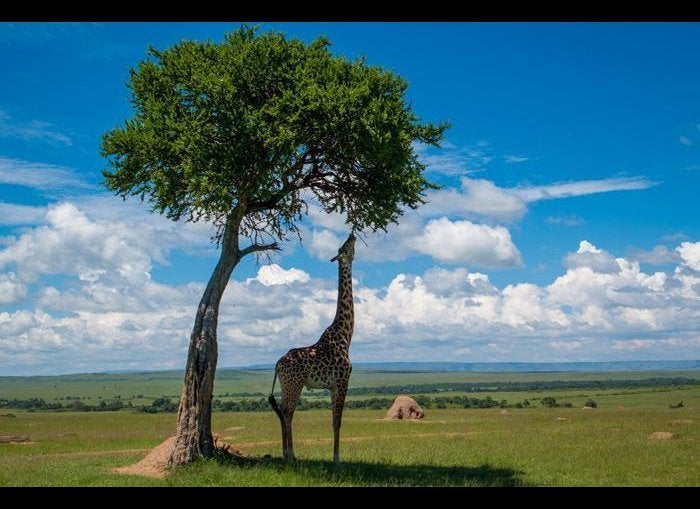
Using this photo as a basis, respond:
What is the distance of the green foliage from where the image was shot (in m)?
20.9

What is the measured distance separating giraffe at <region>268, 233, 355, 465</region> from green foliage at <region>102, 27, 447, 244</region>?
166 inches

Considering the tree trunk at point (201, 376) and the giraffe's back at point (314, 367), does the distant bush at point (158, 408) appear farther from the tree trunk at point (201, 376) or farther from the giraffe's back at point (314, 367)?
Result: the giraffe's back at point (314, 367)

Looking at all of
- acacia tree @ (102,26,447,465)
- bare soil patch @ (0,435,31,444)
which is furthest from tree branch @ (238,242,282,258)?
bare soil patch @ (0,435,31,444)

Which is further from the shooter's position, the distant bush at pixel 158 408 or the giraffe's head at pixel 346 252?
the distant bush at pixel 158 408

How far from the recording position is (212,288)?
866 inches

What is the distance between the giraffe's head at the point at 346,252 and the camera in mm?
23469

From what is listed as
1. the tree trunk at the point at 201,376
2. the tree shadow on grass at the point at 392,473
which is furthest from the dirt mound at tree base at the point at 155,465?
the tree shadow on grass at the point at 392,473

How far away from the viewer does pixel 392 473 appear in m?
21.4

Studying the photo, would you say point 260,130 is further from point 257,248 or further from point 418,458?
point 418,458

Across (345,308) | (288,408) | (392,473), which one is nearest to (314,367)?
(288,408)

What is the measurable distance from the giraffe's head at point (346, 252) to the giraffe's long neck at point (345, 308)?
0.41 ft

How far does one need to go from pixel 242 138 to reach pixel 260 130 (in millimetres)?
543

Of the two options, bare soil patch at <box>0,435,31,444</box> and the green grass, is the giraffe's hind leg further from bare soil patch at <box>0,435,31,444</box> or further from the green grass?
bare soil patch at <box>0,435,31,444</box>
